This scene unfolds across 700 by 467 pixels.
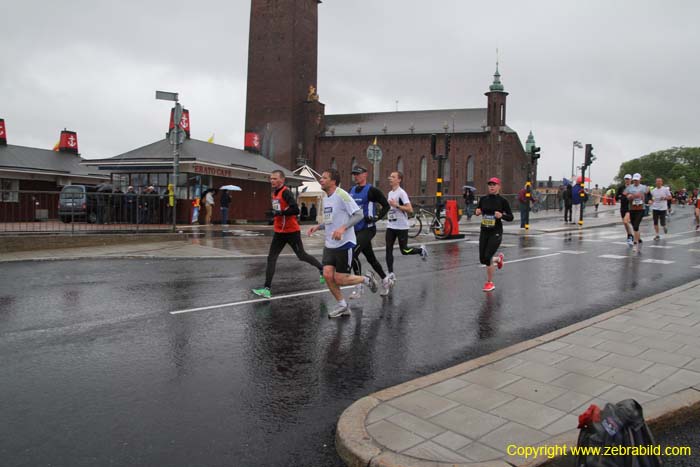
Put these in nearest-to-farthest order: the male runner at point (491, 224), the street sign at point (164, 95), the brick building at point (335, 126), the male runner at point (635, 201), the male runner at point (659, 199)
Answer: the male runner at point (491, 224) → the male runner at point (635, 201) → the street sign at point (164, 95) → the male runner at point (659, 199) → the brick building at point (335, 126)

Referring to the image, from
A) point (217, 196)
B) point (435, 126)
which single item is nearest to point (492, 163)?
point (435, 126)

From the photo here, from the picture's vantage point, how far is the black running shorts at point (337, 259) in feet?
22.5

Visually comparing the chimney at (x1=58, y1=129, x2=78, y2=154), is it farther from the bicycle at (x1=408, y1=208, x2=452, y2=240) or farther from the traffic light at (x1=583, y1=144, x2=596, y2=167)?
the traffic light at (x1=583, y1=144, x2=596, y2=167)

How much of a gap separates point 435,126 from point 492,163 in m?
12.6

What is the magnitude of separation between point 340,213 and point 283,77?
222 feet

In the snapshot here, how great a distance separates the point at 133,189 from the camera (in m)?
24.4

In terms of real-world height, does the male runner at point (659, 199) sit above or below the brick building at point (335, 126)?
below

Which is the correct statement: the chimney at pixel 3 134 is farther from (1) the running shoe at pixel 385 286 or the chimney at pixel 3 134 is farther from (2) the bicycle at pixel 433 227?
(1) the running shoe at pixel 385 286

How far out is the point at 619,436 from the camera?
8.60 feet

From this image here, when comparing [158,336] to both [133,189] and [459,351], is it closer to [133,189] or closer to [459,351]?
[459,351]

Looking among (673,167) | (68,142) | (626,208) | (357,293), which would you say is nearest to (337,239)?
(357,293)

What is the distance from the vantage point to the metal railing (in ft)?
49.7

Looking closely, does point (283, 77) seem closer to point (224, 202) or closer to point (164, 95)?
point (224, 202)

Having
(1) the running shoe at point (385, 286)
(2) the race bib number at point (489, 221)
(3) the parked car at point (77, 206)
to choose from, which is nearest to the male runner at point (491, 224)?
(2) the race bib number at point (489, 221)
